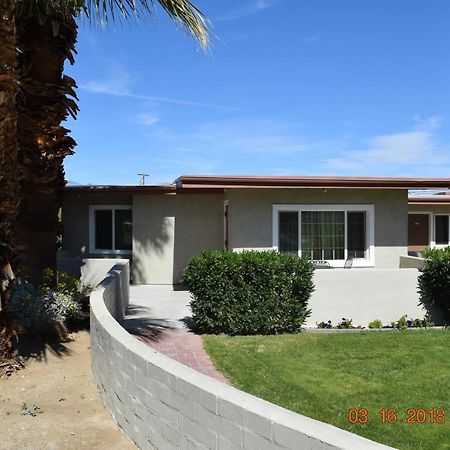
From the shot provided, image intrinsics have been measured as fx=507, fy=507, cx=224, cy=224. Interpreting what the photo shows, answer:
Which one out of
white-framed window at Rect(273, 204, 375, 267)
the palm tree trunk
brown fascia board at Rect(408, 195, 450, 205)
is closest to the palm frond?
the palm tree trunk

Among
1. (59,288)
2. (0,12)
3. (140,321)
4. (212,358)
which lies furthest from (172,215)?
(0,12)

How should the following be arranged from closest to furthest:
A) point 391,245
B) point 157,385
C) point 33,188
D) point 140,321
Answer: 1. point 157,385
2. point 33,188
3. point 140,321
4. point 391,245

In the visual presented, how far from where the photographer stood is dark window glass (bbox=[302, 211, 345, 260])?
13.9m

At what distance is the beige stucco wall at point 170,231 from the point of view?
15.8m

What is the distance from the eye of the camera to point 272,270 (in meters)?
9.17

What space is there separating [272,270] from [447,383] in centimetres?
347

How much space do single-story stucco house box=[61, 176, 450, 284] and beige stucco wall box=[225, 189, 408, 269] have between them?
26mm

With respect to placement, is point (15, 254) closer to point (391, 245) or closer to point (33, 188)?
point (33, 188)

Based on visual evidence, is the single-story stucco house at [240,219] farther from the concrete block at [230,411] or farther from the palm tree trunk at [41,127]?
the concrete block at [230,411]

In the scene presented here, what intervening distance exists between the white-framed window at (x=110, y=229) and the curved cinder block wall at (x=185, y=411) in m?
10.7

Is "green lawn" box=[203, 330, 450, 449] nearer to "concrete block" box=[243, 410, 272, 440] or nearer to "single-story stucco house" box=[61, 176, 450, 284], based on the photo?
"concrete block" box=[243, 410, 272, 440]

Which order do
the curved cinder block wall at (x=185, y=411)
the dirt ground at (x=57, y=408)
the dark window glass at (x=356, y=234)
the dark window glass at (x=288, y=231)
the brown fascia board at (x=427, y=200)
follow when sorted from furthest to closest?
1. the brown fascia board at (x=427, y=200)
2. the dark window glass at (x=356, y=234)
3. the dark window glass at (x=288, y=231)
4. the dirt ground at (x=57, y=408)
5. the curved cinder block wall at (x=185, y=411)

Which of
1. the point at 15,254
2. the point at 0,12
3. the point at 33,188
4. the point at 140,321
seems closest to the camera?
the point at 0,12
